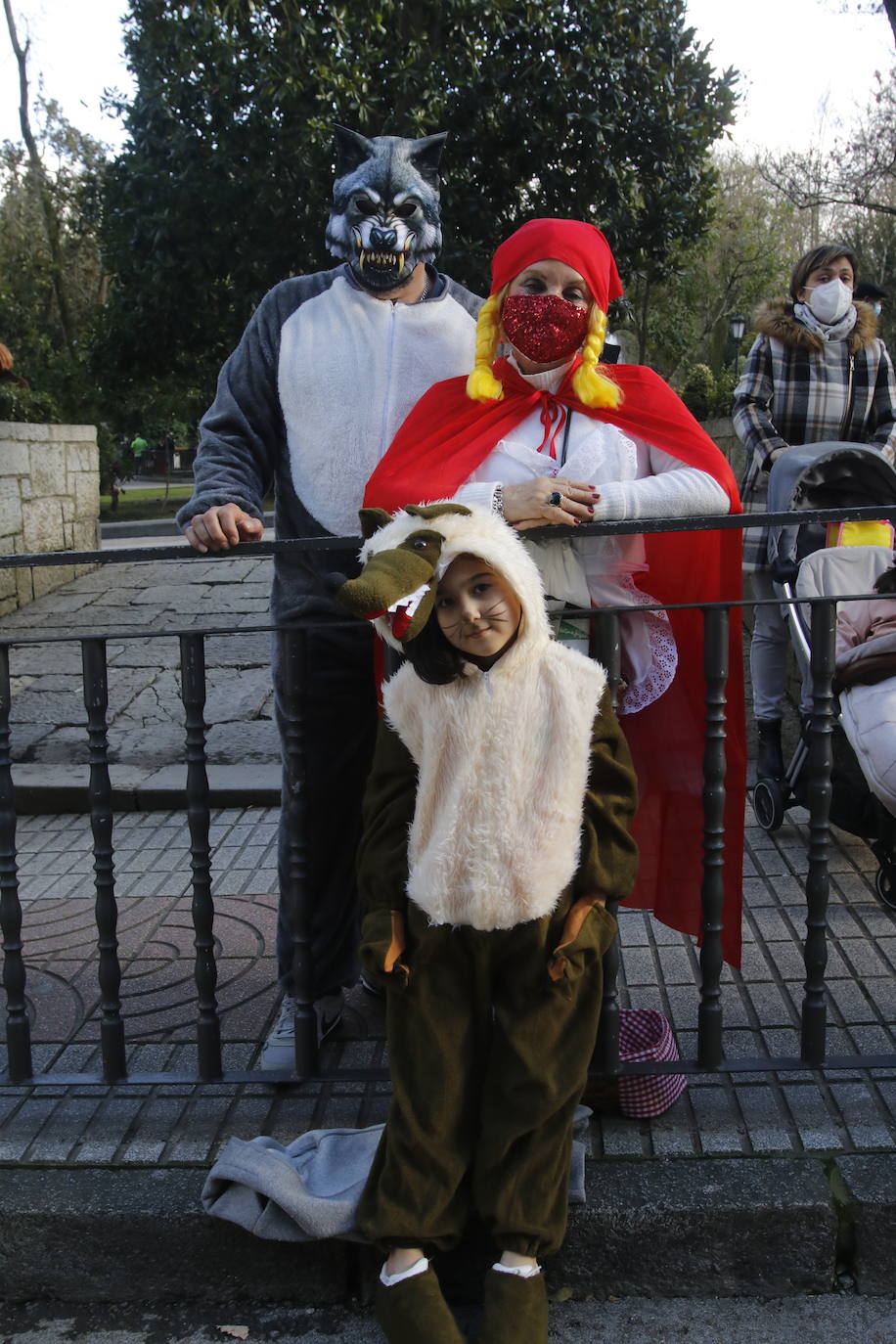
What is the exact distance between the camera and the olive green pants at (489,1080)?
77.7 inches

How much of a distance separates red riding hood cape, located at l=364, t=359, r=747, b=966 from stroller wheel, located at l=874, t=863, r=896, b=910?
1260 millimetres

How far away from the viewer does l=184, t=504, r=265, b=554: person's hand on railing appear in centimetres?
236

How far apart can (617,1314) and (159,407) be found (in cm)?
2243

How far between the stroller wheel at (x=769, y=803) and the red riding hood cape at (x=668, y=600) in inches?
70.5

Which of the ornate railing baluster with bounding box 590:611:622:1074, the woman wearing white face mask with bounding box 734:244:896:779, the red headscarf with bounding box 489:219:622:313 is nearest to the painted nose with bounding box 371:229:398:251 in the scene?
the red headscarf with bounding box 489:219:622:313

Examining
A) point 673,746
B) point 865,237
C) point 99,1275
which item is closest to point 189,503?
point 673,746

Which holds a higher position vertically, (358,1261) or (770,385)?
(770,385)

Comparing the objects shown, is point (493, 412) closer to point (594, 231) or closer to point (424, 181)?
point (594, 231)

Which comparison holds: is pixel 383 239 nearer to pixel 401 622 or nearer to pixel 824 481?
pixel 401 622

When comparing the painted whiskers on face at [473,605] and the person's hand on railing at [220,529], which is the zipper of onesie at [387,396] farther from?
the painted whiskers on face at [473,605]

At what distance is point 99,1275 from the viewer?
89.0 inches

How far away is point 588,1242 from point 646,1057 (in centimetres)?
47

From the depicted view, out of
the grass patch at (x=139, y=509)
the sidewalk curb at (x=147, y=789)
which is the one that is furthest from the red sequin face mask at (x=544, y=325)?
the grass patch at (x=139, y=509)

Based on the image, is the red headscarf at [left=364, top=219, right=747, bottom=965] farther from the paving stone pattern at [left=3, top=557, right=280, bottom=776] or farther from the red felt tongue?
the paving stone pattern at [left=3, top=557, right=280, bottom=776]
